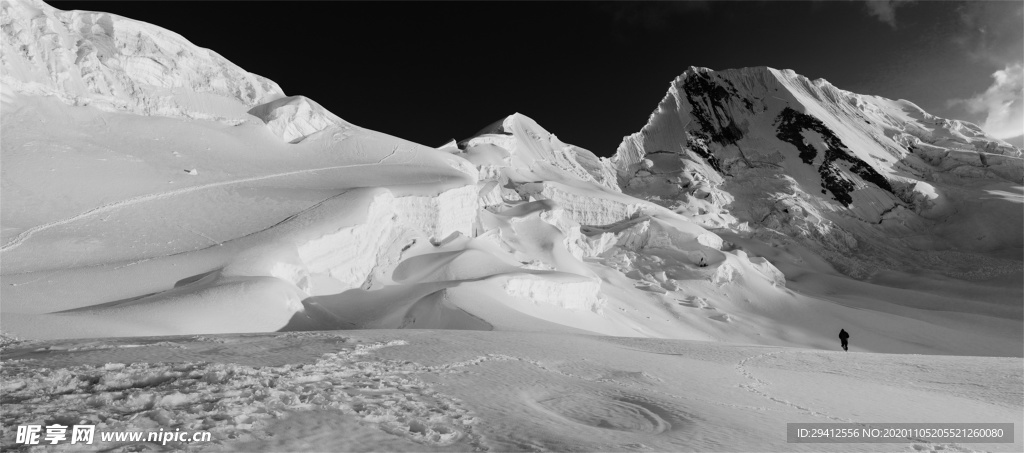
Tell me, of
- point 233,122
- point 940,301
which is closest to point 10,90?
point 233,122

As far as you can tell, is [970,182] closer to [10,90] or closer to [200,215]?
[200,215]

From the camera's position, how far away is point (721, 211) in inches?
3679

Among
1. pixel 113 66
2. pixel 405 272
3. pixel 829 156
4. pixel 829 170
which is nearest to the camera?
pixel 405 272

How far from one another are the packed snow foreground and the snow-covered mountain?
0.68 ft

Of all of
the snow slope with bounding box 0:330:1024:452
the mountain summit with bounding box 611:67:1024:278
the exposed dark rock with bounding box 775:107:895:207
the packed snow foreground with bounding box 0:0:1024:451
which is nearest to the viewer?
the snow slope with bounding box 0:330:1024:452

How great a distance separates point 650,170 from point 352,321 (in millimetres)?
89123

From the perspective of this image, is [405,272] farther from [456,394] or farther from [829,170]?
[829,170]

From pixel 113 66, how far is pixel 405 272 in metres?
25.9

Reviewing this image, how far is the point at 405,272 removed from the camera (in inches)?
1423

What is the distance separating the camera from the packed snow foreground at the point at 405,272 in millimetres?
9703

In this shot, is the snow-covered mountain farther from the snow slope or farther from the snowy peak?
the snow slope

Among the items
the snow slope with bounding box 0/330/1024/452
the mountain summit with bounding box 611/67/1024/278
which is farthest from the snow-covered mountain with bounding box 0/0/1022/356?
the snow slope with bounding box 0/330/1024/452

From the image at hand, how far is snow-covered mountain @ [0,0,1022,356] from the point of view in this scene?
24203 mm

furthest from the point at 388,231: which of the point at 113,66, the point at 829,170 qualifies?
the point at 829,170
